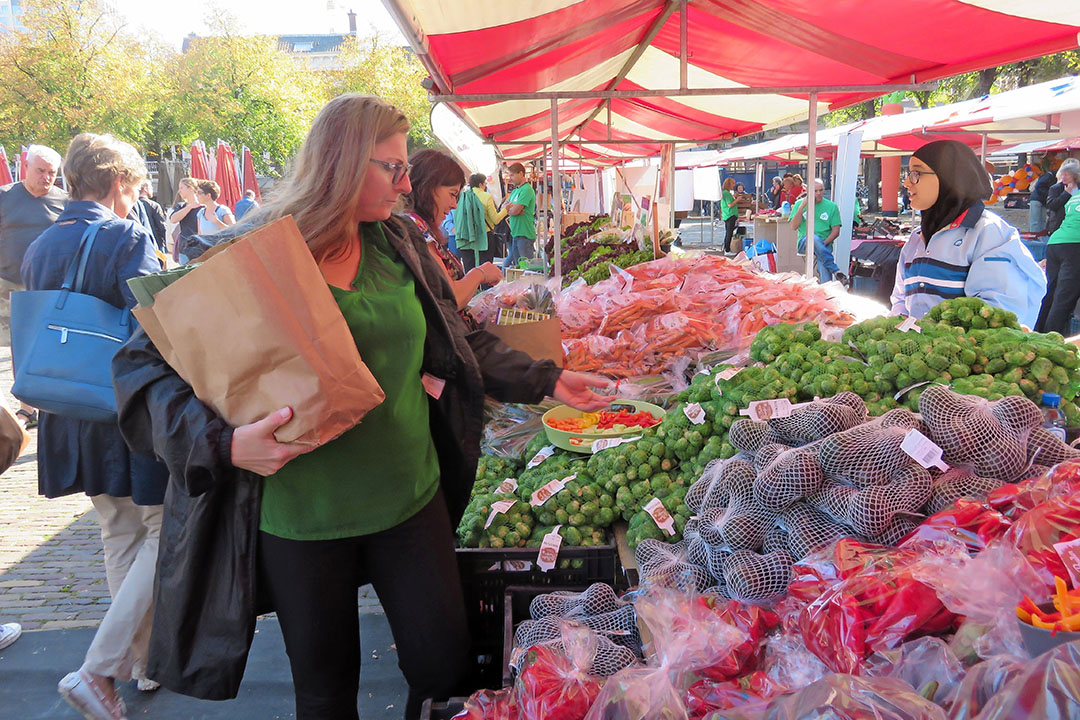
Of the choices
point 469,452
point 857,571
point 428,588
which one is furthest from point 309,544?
point 857,571

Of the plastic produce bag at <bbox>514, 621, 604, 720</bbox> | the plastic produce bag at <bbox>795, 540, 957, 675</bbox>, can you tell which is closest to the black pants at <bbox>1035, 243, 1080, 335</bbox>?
the plastic produce bag at <bbox>795, 540, 957, 675</bbox>

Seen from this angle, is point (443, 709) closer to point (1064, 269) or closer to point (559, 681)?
point (559, 681)

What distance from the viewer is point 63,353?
2445 millimetres

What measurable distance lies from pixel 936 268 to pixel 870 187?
109ft

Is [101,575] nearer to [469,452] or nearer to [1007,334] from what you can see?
[469,452]

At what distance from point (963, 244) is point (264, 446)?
11.6 ft

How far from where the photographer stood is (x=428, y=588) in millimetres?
1901


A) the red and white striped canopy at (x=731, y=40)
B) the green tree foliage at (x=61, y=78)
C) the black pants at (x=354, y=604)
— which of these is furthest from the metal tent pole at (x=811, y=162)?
the green tree foliage at (x=61, y=78)

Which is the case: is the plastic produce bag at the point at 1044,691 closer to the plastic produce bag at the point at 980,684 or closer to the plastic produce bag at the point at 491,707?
the plastic produce bag at the point at 980,684

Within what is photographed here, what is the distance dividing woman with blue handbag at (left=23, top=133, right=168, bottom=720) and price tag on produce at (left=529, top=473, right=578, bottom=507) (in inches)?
53.6

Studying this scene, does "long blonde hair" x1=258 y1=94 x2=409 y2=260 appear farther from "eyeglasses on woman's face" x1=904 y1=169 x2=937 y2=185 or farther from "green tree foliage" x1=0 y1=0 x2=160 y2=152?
"green tree foliage" x1=0 y1=0 x2=160 y2=152

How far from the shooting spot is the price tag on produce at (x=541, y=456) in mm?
3167

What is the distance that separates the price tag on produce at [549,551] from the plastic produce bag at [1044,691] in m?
1.57

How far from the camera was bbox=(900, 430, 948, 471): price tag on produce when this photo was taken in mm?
1862
